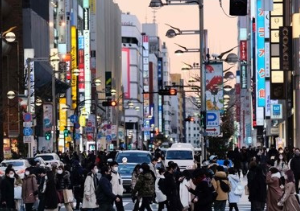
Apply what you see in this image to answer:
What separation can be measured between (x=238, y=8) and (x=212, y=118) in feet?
89.0

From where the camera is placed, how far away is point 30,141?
61.9m

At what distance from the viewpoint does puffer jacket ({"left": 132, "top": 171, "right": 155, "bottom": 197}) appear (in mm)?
29661

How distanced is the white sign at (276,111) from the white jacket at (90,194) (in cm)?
6718

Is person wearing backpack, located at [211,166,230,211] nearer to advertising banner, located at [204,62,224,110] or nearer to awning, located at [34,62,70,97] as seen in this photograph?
advertising banner, located at [204,62,224,110]

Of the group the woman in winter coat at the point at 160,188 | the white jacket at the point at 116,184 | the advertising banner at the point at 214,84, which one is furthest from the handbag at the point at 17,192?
the advertising banner at the point at 214,84

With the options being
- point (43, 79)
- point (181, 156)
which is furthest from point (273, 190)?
point (43, 79)

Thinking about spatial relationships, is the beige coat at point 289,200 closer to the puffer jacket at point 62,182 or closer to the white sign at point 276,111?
the puffer jacket at point 62,182

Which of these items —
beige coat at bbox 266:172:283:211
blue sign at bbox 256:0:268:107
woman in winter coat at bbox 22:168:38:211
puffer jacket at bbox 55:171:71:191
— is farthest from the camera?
blue sign at bbox 256:0:268:107

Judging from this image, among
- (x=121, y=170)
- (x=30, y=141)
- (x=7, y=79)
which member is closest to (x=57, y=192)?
(x=121, y=170)

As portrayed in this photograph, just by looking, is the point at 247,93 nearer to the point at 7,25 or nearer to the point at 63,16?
the point at 63,16

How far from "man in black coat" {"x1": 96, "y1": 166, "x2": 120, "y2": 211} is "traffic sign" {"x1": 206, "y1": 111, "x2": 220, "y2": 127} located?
1952 centimetres

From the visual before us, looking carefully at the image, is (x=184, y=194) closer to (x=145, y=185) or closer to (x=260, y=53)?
(x=145, y=185)

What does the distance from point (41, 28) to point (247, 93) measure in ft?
218

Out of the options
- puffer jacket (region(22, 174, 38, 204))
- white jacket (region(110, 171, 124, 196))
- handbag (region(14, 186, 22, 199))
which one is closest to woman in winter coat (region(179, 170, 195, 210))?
white jacket (region(110, 171, 124, 196))
